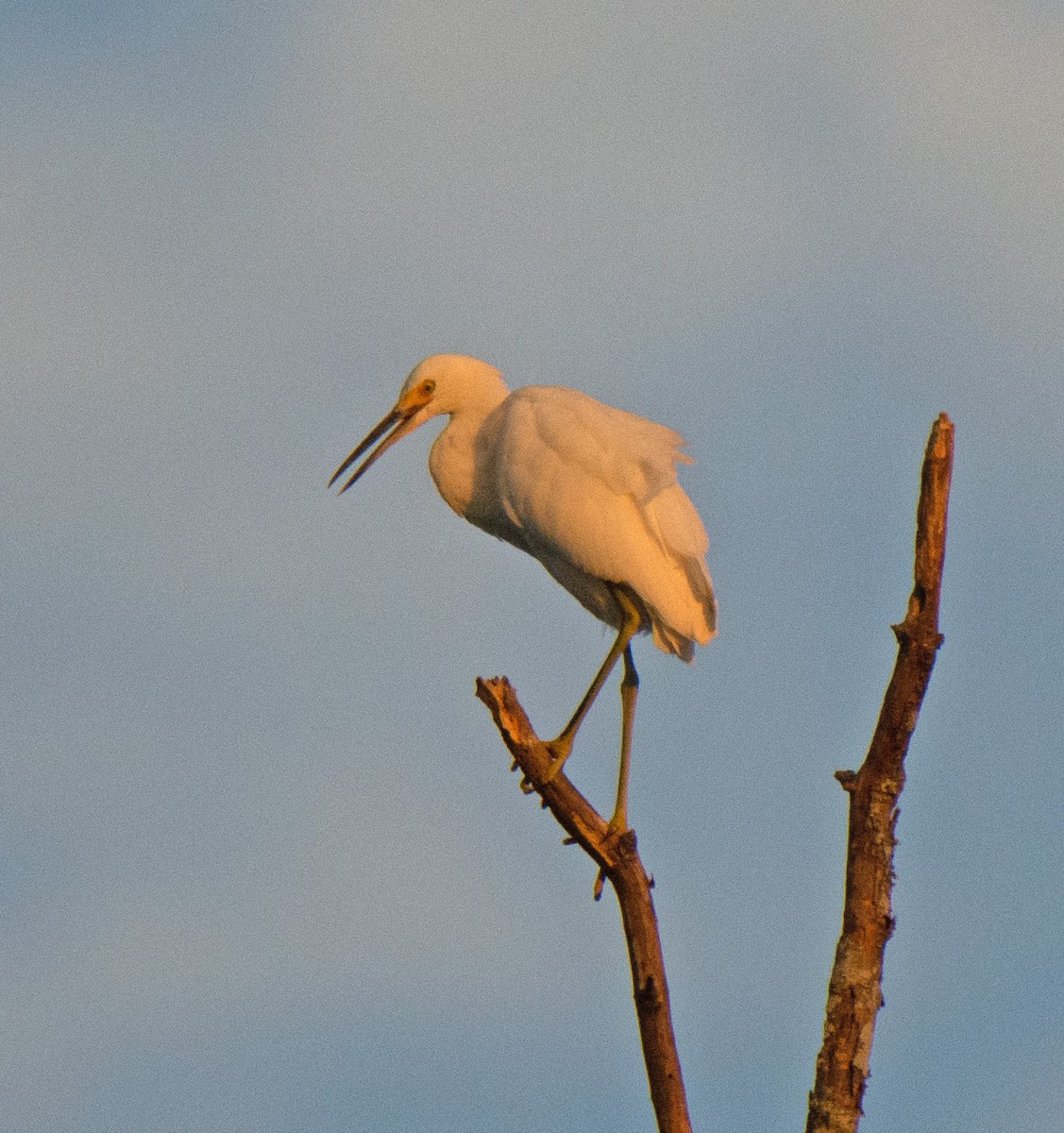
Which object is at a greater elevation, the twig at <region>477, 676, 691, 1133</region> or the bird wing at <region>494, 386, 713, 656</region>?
the bird wing at <region>494, 386, 713, 656</region>

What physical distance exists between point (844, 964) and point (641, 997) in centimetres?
86

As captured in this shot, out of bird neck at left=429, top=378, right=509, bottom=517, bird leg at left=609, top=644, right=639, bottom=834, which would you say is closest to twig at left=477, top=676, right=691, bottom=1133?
bird leg at left=609, top=644, right=639, bottom=834

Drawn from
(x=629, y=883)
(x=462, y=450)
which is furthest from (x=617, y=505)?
→ (x=629, y=883)

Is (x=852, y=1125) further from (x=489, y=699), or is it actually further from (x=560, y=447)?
(x=560, y=447)

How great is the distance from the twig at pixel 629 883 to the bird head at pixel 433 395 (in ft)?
10.0

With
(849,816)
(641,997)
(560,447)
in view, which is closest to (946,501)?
(849,816)

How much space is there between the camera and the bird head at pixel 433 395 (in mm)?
10094

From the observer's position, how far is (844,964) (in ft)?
20.9

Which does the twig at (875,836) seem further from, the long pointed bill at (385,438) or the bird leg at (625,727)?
the long pointed bill at (385,438)

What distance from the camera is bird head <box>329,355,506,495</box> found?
33.1 feet

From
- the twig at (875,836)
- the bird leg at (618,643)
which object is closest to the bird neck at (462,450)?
the bird leg at (618,643)

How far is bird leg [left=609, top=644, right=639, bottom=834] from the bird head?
187cm

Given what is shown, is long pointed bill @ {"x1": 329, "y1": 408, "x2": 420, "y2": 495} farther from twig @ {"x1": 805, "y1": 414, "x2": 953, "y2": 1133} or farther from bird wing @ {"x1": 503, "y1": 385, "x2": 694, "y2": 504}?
twig @ {"x1": 805, "y1": 414, "x2": 953, "y2": 1133}

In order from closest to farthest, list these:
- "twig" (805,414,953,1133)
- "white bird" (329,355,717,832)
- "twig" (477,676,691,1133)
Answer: "twig" (805,414,953,1133)
"twig" (477,676,691,1133)
"white bird" (329,355,717,832)
